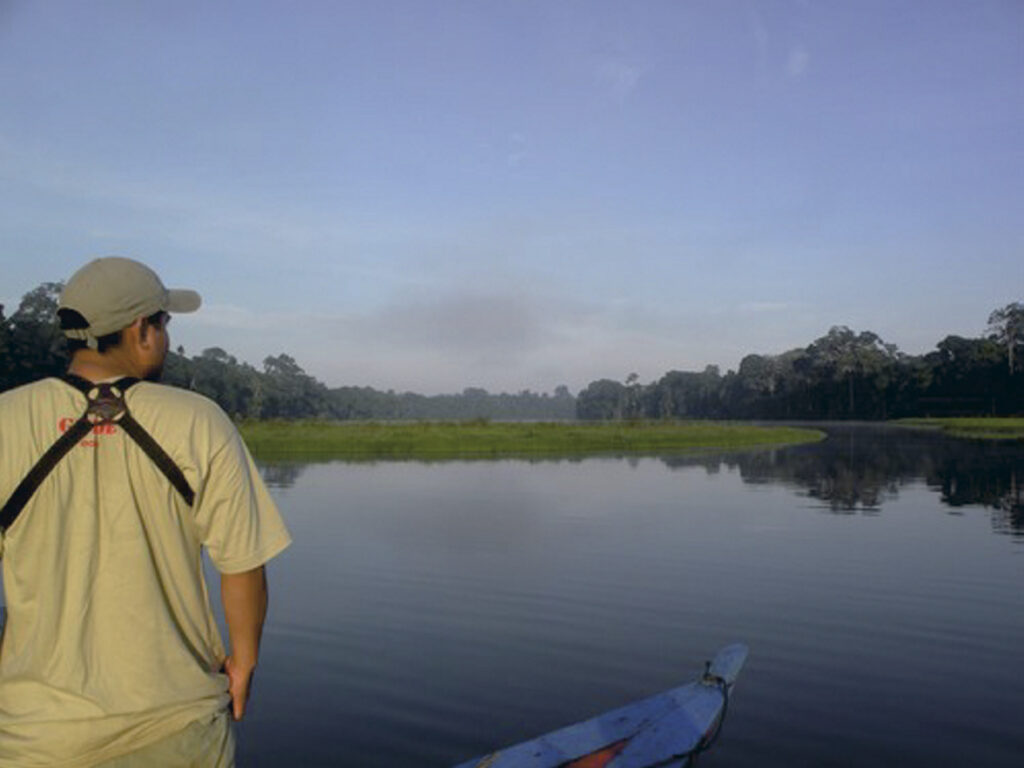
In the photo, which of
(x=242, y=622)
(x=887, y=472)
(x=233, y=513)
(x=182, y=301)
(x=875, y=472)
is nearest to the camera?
(x=233, y=513)

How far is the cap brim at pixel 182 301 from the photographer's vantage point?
3080mm

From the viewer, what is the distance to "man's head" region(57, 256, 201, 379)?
2820 mm

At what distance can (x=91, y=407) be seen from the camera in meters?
2.66

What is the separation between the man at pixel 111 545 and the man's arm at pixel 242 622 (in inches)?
0.4

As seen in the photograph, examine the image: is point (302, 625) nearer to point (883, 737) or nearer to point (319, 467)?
point (883, 737)

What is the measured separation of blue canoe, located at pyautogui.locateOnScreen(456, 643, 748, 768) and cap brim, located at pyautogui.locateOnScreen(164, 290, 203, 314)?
3906 mm

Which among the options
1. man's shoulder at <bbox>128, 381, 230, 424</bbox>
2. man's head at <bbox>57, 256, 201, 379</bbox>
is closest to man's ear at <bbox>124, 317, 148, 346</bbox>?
man's head at <bbox>57, 256, 201, 379</bbox>

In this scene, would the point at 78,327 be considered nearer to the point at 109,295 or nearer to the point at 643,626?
the point at 109,295

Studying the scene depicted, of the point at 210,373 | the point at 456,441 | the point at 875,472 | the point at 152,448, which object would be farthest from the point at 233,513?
the point at 210,373

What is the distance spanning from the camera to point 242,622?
2.92 metres

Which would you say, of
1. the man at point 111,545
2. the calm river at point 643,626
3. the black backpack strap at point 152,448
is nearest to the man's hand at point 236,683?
the man at point 111,545

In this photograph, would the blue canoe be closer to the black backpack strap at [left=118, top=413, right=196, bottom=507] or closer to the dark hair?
the black backpack strap at [left=118, top=413, right=196, bottom=507]

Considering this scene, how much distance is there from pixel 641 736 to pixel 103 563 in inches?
197

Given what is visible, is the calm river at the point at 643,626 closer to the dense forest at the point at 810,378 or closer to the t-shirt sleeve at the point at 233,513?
the t-shirt sleeve at the point at 233,513
